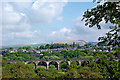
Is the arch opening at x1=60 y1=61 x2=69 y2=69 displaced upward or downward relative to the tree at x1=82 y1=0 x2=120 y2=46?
downward

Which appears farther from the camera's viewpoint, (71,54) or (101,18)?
(71,54)

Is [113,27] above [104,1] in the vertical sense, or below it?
below

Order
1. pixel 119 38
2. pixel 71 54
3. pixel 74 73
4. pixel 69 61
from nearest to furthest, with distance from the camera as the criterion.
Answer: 1. pixel 119 38
2. pixel 74 73
3. pixel 69 61
4. pixel 71 54

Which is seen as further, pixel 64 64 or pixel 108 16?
pixel 64 64

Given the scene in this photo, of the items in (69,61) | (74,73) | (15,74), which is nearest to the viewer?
(74,73)

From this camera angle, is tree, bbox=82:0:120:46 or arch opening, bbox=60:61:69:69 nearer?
tree, bbox=82:0:120:46

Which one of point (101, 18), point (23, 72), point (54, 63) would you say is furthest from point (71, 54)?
point (101, 18)

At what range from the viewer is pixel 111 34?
2.13 m

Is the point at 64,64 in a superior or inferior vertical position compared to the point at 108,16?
inferior

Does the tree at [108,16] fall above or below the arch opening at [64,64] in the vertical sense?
above

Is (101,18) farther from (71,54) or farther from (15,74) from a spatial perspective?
(71,54)

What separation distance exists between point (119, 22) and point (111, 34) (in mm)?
154

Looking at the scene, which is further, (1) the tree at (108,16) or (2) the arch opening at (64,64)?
(2) the arch opening at (64,64)

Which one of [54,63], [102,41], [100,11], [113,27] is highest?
[100,11]
